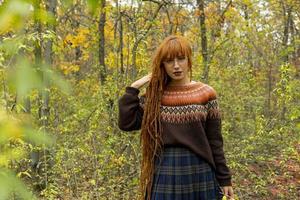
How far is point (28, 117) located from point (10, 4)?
1.41 ft

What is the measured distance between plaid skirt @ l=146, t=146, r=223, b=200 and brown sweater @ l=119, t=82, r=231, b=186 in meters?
0.05

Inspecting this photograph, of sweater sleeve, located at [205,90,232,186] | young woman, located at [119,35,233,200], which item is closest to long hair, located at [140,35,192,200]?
young woman, located at [119,35,233,200]

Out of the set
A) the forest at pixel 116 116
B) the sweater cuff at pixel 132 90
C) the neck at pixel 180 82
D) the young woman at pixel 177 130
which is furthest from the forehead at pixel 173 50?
the forest at pixel 116 116

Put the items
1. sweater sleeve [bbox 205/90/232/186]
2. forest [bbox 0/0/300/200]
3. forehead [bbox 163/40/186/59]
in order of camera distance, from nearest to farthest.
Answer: forehead [bbox 163/40/186/59], sweater sleeve [bbox 205/90/232/186], forest [bbox 0/0/300/200]

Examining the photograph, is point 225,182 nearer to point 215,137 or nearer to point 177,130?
point 215,137

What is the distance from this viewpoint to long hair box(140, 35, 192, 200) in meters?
2.77

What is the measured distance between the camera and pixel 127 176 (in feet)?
17.7

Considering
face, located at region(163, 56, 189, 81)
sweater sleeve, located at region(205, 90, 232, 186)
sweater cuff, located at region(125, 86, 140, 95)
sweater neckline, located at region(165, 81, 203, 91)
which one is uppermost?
face, located at region(163, 56, 189, 81)

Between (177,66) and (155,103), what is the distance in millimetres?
261

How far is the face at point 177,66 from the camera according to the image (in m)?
2.76

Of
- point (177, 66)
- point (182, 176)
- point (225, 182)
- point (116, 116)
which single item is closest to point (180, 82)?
point (177, 66)

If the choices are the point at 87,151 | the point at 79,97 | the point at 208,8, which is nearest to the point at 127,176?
the point at 87,151

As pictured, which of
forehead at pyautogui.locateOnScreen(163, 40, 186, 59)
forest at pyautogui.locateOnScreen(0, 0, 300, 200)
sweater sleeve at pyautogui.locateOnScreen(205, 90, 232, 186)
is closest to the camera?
forehead at pyautogui.locateOnScreen(163, 40, 186, 59)

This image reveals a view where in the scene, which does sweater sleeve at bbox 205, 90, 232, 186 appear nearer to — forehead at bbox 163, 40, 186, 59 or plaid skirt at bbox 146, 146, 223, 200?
plaid skirt at bbox 146, 146, 223, 200
